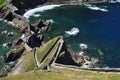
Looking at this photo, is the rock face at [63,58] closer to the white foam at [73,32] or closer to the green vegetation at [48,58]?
the green vegetation at [48,58]

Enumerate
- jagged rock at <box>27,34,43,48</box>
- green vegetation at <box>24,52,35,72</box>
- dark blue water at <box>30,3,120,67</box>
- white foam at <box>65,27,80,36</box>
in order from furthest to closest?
white foam at <box>65,27,80,36</box>
jagged rock at <box>27,34,43,48</box>
dark blue water at <box>30,3,120,67</box>
green vegetation at <box>24,52,35,72</box>

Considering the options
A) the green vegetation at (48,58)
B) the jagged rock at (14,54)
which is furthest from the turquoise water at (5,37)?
the green vegetation at (48,58)

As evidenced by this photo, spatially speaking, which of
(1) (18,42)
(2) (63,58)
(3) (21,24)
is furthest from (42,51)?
(3) (21,24)

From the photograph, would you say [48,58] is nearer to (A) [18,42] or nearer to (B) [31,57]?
(B) [31,57]

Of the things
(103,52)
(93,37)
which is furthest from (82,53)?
(93,37)

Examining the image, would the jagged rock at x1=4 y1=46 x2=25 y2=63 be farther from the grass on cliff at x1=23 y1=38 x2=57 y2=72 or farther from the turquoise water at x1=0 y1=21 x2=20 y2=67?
the grass on cliff at x1=23 y1=38 x2=57 y2=72

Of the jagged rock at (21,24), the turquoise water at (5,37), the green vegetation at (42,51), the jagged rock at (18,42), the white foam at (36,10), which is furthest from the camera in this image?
the white foam at (36,10)

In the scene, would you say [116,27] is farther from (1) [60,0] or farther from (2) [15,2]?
(2) [15,2]

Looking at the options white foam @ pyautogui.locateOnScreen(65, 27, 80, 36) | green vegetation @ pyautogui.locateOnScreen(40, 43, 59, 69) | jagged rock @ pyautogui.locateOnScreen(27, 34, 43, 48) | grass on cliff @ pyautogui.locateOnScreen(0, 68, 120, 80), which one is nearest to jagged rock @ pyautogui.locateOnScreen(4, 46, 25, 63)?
jagged rock @ pyautogui.locateOnScreen(27, 34, 43, 48)
